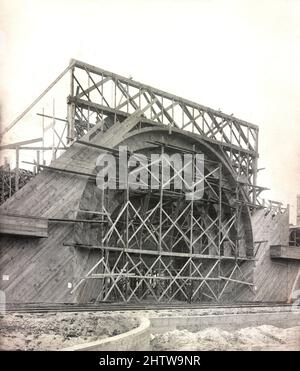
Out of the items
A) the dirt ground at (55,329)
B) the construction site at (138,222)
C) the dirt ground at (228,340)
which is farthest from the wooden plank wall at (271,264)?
the dirt ground at (55,329)

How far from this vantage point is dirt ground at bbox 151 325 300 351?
37.2 ft

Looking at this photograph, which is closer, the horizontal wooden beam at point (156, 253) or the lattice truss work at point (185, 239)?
the horizontal wooden beam at point (156, 253)

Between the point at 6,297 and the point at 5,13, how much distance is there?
8.94 meters

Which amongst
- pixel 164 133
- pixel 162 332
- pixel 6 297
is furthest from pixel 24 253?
pixel 164 133

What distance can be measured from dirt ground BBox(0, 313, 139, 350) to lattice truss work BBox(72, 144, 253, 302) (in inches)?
307

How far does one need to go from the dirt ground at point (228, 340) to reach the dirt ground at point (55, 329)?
2.89 feet

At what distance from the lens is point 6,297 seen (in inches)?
605

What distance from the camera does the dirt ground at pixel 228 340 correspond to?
1134 cm

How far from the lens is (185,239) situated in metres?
20.9

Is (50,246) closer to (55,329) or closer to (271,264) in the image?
(55,329)

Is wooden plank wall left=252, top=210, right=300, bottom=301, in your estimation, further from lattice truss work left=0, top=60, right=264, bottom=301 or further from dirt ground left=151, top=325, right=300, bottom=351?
dirt ground left=151, top=325, right=300, bottom=351

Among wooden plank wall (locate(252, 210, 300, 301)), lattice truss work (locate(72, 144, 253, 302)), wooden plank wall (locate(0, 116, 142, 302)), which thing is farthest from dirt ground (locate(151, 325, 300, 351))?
wooden plank wall (locate(252, 210, 300, 301))

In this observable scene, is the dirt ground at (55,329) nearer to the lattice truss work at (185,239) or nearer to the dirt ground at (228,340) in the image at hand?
the dirt ground at (228,340)

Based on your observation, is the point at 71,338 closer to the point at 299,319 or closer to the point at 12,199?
the point at 12,199
